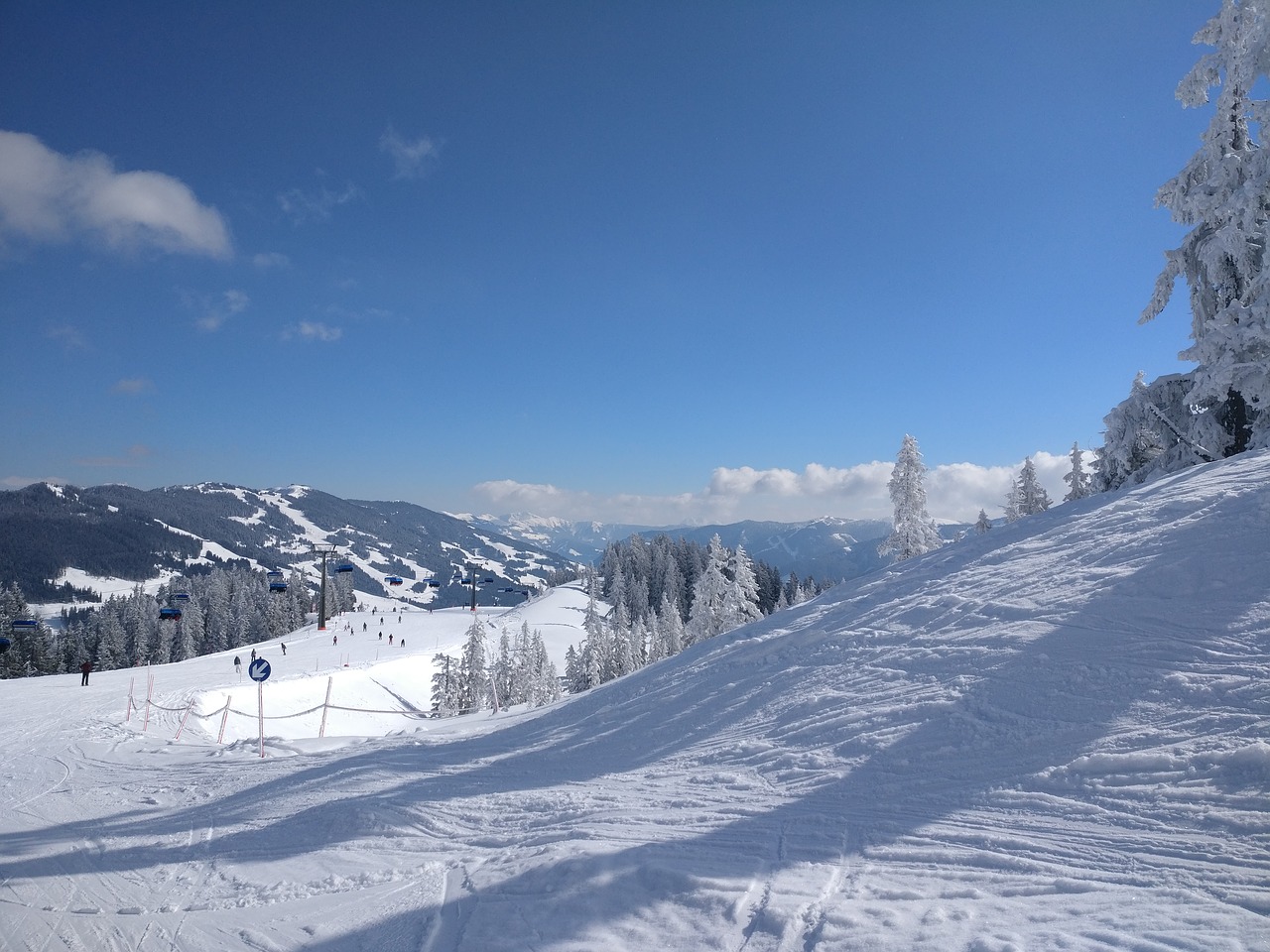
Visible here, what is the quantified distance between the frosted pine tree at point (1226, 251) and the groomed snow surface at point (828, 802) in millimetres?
1772

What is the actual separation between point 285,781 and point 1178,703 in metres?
12.1

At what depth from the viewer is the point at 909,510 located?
1431 inches

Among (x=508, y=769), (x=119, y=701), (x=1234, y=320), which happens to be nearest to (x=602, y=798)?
(x=508, y=769)

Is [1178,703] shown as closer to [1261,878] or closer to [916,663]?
[1261,878]

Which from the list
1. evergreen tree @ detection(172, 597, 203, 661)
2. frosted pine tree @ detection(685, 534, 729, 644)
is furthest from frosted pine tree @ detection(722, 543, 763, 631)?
evergreen tree @ detection(172, 597, 203, 661)

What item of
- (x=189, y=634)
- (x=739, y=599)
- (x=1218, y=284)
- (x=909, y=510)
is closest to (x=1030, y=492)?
(x=909, y=510)

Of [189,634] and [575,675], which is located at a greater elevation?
[189,634]

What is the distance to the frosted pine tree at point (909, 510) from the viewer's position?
117 ft

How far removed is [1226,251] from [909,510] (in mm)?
25945

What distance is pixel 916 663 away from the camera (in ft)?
27.6

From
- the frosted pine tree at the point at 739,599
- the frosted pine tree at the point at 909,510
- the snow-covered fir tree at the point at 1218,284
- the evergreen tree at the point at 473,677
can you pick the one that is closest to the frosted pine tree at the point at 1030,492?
the frosted pine tree at the point at 909,510

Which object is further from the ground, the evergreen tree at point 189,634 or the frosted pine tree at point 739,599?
the frosted pine tree at point 739,599

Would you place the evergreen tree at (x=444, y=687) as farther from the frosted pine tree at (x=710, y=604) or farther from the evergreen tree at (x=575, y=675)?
the frosted pine tree at (x=710, y=604)

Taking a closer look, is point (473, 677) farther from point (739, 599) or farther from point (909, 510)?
point (909, 510)
